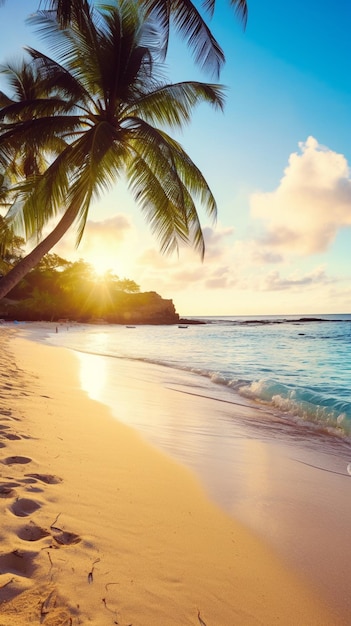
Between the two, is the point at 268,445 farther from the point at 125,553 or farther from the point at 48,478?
the point at 125,553

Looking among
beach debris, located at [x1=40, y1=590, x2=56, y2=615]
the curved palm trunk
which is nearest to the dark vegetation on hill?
the curved palm trunk

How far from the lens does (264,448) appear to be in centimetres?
462

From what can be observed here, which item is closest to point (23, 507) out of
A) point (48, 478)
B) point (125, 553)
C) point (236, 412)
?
point (48, 478)

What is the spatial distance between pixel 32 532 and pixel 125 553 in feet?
1.92

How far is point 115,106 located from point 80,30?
183 centimetres

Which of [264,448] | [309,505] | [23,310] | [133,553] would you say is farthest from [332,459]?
[23,310]

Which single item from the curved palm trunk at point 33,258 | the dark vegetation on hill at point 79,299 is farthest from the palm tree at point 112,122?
the dark vegetation on hill at point 79,299

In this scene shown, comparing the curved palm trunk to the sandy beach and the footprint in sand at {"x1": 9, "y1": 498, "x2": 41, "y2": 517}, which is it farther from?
the footprint in sand at {"x1": 9, "y1": 498, "x2": 41, "y2": 517}

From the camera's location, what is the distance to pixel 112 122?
311 inches

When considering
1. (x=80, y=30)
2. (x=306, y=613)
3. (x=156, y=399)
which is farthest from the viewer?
(x=80, y=30)

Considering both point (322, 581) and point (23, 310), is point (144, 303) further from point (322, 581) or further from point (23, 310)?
point (322, 581)

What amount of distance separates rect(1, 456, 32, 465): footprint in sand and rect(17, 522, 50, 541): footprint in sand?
98 centimetres

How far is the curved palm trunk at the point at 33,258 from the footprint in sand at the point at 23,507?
8.20 feet

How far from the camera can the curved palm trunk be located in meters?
4.47
